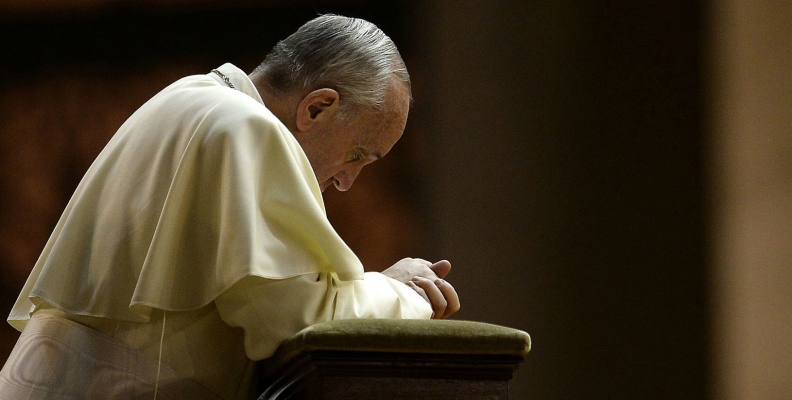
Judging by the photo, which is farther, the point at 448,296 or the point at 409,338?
the point at 448,296

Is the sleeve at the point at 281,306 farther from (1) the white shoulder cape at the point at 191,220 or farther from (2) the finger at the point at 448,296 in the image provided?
(2) the finger at the point at 448,296

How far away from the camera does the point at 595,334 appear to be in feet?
15.2

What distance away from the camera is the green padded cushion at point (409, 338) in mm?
1634

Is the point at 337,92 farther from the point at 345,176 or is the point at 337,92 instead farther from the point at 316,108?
the point at 345,176

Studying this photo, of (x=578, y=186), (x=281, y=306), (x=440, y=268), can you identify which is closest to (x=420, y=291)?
(x=440, y=268)

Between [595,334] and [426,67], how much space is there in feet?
5.50

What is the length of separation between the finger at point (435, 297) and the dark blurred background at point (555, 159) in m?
2.46

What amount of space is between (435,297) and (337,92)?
Result: 2.15ft

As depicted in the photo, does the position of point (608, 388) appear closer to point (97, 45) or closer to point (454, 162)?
point (454, 162)

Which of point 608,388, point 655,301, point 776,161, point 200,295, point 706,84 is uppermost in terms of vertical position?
point 200,295

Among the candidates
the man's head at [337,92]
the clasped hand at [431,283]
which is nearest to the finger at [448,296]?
the clasped hand at [431,283]

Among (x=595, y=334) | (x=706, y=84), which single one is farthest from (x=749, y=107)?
(x=595, y=334)

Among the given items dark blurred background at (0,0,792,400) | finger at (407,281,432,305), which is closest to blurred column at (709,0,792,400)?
dark blurred background at (0,0,792,400)

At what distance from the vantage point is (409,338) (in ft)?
5.41
